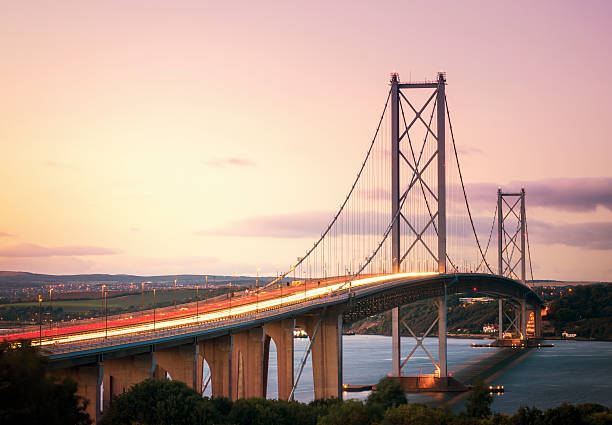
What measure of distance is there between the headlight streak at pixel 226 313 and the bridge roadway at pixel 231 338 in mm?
67

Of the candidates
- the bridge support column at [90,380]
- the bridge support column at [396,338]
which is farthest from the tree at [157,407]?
the bridge support column at [396,338]

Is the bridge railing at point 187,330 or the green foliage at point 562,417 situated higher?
the bridge railing at point 187,330

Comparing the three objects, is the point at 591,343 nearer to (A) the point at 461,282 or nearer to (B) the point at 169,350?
(A) the point at 461,282

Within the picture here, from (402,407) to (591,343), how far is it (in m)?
136

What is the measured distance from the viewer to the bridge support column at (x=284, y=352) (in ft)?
182

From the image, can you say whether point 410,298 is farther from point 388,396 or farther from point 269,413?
point 269,413

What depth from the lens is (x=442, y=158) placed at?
78812 millimetres

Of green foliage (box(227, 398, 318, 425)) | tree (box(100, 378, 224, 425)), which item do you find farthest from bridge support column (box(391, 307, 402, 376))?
tree (box(100, 378, 224, 425))

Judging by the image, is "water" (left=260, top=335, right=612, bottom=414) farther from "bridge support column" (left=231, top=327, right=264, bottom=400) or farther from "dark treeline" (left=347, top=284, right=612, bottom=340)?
"dark treeline" (left=347, top=284, right=612, bottom=340)

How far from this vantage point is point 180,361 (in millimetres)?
44781

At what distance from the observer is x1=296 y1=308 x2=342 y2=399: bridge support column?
5959 cm

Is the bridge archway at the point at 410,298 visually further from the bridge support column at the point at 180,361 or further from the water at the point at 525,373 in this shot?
the bridge support column at the point at 180,361

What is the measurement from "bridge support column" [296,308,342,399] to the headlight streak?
1896 mm

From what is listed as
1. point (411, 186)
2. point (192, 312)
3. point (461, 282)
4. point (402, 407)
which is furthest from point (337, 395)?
point (461, 282)
